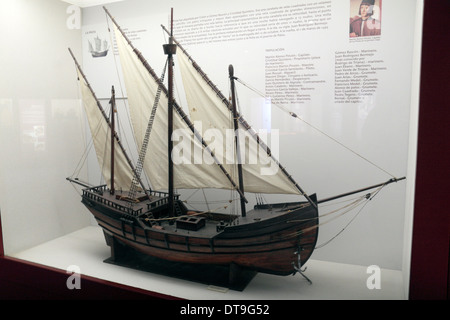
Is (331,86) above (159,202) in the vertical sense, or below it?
above

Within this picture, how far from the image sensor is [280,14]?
316cm

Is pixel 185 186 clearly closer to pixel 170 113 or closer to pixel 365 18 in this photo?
pixel 170 113

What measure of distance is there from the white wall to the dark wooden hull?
1524 mm

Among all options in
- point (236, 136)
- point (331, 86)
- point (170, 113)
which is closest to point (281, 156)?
point (236, 136)

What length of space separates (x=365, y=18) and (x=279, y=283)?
88.2 inches

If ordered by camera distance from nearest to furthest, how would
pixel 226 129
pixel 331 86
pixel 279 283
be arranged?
pixel 331 86 < pixel 279 283 < pixel 226 129

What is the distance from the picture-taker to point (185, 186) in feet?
12.0

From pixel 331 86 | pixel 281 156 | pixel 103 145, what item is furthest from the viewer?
pixel 103 145

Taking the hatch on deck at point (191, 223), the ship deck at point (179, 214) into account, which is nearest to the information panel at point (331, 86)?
the ship deck at point (179, 214)

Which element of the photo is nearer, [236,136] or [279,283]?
[279,283]

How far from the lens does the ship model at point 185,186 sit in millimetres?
3057

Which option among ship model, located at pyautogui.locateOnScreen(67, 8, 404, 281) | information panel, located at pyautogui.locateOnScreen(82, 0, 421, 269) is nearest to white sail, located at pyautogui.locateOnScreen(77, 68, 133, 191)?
ship model, located at pyautogui.locateOnScreen(67, 8, 404, 281)

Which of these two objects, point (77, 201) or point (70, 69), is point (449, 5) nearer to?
point (70, 69)
